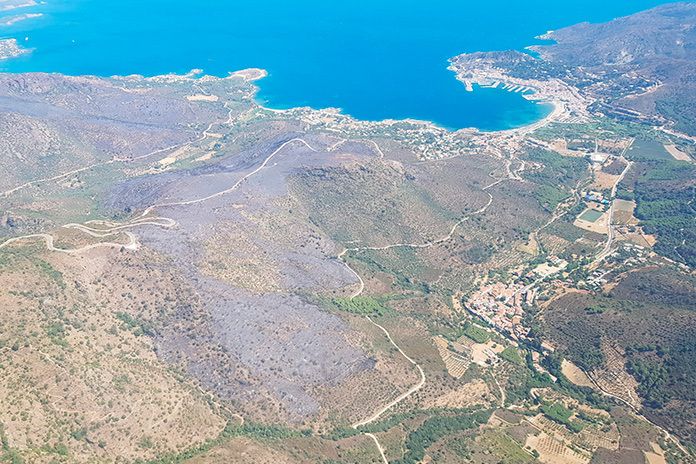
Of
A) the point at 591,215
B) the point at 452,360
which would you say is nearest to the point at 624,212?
the point at 591,215

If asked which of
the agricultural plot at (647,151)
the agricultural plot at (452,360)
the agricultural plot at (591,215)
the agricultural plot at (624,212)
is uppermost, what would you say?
the agricultural plot at (647,151)

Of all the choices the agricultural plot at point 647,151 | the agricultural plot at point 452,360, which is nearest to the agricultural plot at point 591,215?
the agricultural plot at point 647,151

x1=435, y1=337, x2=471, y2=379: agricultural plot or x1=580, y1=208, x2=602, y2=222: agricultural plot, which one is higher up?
x1=435, y1=337, x2=471, y2=379: agricultural plot

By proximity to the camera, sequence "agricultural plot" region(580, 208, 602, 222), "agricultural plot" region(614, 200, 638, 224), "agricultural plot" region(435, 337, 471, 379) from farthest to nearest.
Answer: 1. "agricultural plot" region(580, 208, 602, 222)
2. "agricultural plot" region(614, 200, 638, 224)
3. "agricultural plot" region(435, 337, 471, 379)

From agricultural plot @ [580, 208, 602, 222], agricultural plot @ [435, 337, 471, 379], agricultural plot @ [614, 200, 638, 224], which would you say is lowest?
agricultural plot @ [580, 208, 602, 222]

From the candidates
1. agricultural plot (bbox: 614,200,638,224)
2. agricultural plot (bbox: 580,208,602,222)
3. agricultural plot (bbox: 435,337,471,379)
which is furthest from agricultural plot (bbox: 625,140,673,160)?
agricultural plot (bbox: 435,337,471,379)

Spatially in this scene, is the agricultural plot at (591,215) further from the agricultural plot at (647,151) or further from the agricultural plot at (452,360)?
the agricultural plot at (452,360)

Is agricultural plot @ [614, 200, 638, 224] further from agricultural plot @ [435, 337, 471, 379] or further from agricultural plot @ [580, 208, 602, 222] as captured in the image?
agricultural plot @ [435, 337, 471, 379]

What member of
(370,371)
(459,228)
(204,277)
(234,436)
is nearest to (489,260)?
(459,228)

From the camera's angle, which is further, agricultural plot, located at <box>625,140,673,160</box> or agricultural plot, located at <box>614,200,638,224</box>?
agricultural plot, located at <box>625,140,673,160</box>

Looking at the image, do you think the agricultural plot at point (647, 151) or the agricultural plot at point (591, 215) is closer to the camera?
the agricultural plot at point (591, 215)

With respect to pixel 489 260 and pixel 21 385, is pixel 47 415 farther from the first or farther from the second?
pixel 489 260
